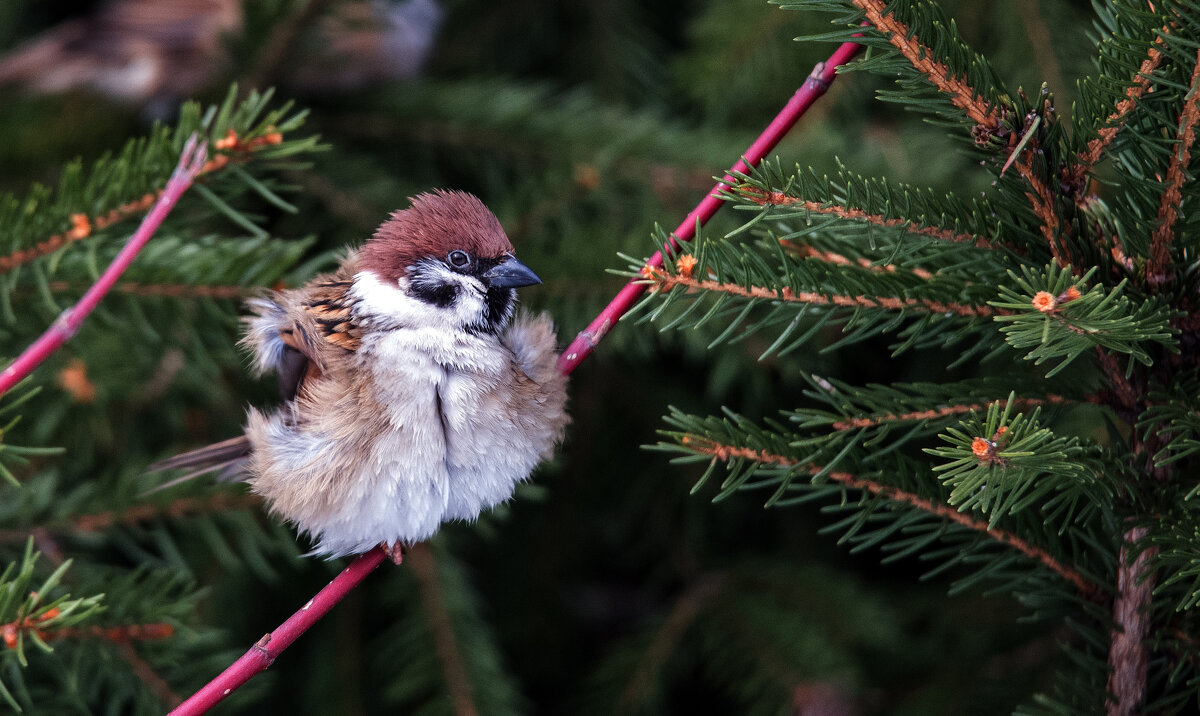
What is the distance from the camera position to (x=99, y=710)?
107 inches

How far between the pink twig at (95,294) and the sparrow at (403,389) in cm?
41

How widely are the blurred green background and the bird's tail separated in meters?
0.11

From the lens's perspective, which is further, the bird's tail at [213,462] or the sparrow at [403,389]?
the bird's tail at [213,462]

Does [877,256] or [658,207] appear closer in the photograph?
[877,256]

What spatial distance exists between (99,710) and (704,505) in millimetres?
1907

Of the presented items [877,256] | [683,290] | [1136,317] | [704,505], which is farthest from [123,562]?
[1136,317]

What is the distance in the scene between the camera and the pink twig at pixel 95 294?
1.30 m

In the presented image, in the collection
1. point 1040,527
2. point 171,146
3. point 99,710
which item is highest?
point 171,146

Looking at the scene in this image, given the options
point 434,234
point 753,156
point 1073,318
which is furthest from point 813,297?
point 434,234

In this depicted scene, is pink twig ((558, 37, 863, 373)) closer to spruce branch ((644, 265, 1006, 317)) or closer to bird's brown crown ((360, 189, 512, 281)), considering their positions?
spruce branch ((644, 265, 1006, 317))

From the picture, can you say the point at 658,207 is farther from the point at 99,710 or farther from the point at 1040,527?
the point at 99,710

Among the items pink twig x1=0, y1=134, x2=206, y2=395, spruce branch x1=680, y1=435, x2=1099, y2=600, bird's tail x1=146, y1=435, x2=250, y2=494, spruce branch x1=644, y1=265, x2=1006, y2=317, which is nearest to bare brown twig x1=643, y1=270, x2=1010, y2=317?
spruce branch x1=644, y1=265, x2=1006, y2=317

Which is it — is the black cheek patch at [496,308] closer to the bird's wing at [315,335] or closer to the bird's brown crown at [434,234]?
the bird's brown crown at [434,234]

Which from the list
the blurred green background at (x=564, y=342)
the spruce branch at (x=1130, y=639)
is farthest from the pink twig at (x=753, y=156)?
the spruce branch at (x=1130, y=639)
